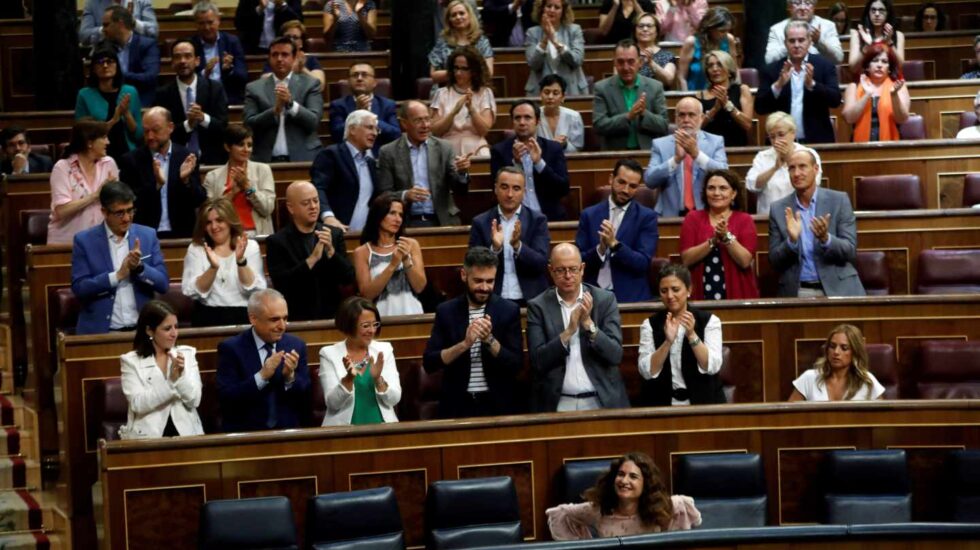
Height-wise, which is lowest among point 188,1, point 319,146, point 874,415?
point 874,415

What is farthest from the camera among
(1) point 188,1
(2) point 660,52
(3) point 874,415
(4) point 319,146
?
(1) point 188,1

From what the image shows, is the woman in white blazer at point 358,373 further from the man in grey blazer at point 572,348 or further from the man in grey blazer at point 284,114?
the man in grey blazer at point 284,114

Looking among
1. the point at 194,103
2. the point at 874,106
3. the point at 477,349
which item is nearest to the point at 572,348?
the point at 477,349

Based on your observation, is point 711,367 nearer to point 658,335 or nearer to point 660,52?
point 658,335

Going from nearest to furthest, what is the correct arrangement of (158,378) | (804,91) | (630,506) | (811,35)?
(630,506) → (158,378) → (804,91) → (811,35)

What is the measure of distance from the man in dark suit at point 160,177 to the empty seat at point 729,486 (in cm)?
288

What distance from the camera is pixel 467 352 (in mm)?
7012

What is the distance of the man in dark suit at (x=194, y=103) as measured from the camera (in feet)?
30.1

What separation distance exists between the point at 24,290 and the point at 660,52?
3894 mm

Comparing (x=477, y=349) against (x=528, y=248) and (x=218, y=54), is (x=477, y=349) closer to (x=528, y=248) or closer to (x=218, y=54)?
(x=528, y=248)

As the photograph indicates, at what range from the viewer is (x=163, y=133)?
8.34 m

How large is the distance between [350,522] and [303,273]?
1.56 metres

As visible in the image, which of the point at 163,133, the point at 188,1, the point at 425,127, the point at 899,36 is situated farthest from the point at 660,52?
the point at 188,1

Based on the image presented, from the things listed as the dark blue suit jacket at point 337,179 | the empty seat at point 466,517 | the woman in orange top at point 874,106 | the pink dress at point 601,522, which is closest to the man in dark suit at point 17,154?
the dark blue suit jacket at point 337,179
